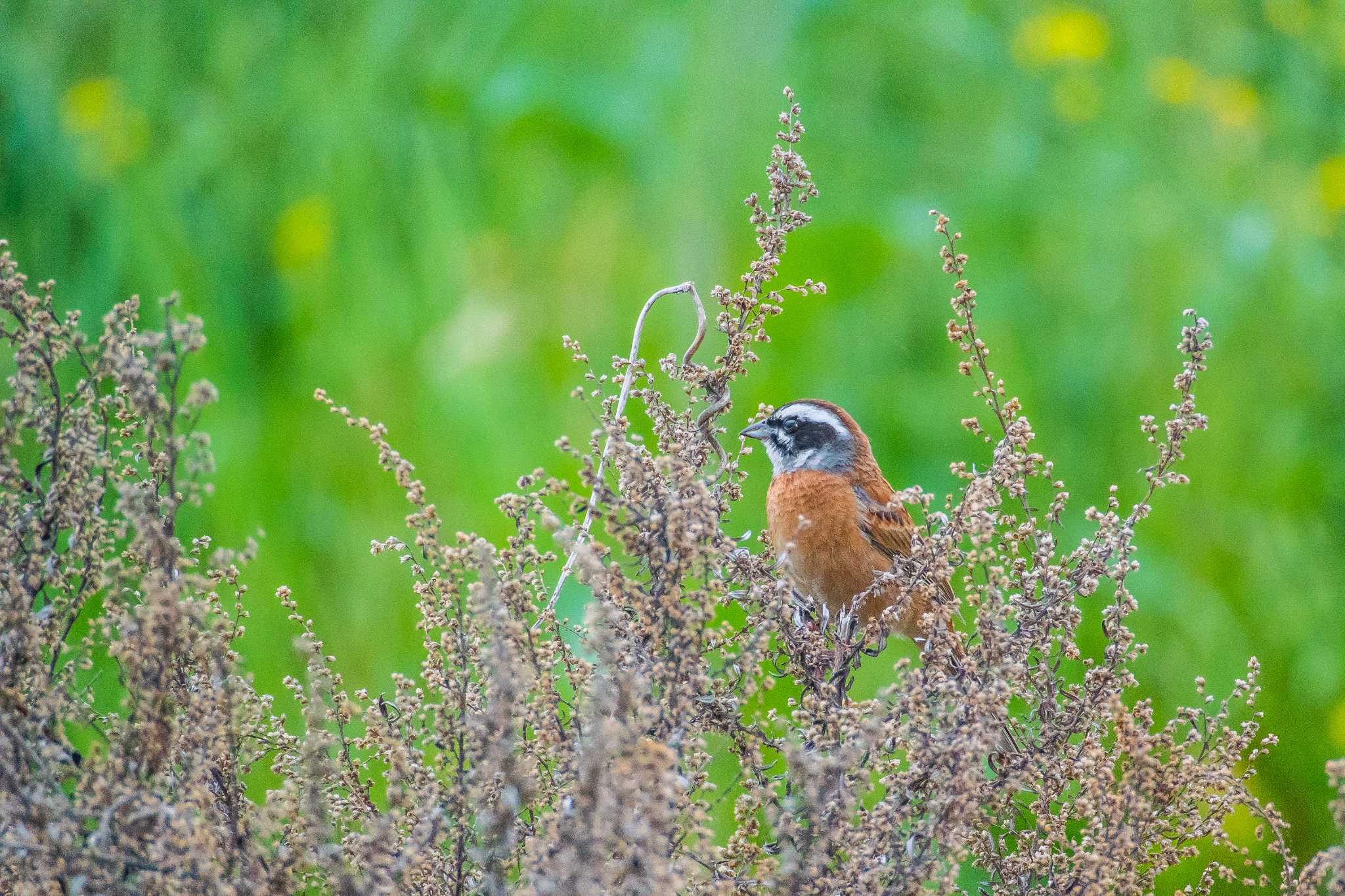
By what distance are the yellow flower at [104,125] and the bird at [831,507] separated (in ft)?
5.52

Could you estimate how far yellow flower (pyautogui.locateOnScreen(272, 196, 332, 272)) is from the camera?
319 cm

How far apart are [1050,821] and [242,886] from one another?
28.0 inches

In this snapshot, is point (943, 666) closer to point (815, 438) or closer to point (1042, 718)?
point (1042, 718)

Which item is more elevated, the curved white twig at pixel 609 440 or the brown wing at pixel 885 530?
the brown wing at pixel 885 530

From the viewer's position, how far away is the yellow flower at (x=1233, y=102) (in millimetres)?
3195

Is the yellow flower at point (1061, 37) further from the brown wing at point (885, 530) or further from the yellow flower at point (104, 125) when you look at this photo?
the yellow flower at point (104, 125)

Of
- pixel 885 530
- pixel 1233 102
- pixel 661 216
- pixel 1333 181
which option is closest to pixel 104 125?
pixel 661 216

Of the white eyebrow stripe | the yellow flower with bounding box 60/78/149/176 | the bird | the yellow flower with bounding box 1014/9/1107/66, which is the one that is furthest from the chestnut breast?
the yellow flower with bounding box 60/78/149/176

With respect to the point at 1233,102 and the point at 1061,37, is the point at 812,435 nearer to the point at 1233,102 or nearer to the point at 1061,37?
the point at 1061,37

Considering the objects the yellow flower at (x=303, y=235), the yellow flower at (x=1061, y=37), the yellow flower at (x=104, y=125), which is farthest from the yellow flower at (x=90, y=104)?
the yellow flower at (x=1061, y=37)

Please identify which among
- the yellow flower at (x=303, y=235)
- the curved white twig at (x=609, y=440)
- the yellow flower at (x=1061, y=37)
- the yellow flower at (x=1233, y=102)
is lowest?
the curved white twig at (x=609, y=440)

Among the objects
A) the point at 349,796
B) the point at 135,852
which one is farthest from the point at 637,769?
the point at 349,796

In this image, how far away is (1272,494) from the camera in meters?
3.02

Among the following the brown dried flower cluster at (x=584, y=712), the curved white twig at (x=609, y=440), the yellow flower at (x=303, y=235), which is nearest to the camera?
the brown dried flower cluster at (x=584, y=712)
